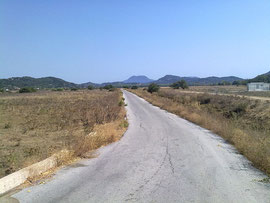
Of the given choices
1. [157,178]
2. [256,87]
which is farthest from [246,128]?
[256,87]

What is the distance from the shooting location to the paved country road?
5129 millimetres

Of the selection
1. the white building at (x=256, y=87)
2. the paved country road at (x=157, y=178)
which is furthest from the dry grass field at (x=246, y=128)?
the white building at (x=256, y=87)

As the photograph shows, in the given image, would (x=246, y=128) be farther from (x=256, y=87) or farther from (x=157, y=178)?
(x=256, y=87)

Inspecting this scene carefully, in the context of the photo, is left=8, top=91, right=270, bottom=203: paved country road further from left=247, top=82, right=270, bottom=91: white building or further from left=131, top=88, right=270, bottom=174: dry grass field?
left=247, top=82, right=270, bottom=91: white building

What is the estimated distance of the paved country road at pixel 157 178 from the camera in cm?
513

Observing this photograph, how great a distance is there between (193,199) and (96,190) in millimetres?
2043

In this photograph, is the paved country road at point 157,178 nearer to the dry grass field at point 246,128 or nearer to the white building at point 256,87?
the dry grass field at point 246,128

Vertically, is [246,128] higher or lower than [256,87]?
lower

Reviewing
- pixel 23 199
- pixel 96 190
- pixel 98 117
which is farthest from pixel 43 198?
pixel 98 117

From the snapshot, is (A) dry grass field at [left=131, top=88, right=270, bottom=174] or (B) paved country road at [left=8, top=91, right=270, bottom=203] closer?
(B) paved country road at [left=8, top=91, right=270, bottom=203]

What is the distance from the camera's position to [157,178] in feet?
20.7

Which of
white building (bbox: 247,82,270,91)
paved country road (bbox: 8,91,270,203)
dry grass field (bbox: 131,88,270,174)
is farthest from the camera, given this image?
white building (bbox: 247,82,270,91)

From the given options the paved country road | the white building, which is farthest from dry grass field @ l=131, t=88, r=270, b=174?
the white building

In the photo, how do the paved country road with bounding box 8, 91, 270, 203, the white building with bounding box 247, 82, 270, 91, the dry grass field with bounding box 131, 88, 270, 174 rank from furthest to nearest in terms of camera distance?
the white building with bounding box 247, 82, 270, 91, the dry grass field with bounding box 131, 88, 270, 174, the paved country road with bounding box 8, 91, 270, 203
